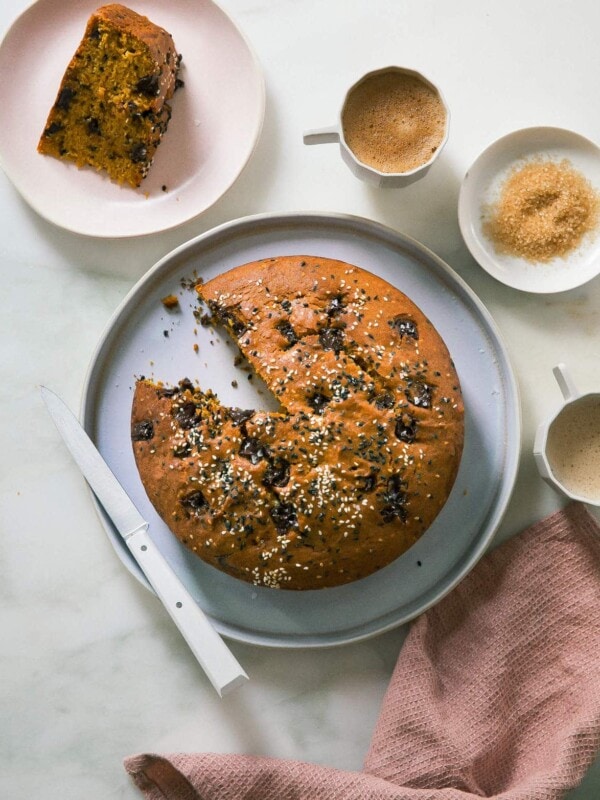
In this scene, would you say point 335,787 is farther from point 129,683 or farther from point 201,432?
point 201,432

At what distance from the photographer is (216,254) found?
2889 millimetres

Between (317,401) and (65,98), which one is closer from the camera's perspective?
(317,401)

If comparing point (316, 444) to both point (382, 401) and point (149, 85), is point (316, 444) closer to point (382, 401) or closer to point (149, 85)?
point (382, 401)

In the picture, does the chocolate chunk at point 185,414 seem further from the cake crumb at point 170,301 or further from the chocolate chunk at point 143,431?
the cake crumb at point 170,301

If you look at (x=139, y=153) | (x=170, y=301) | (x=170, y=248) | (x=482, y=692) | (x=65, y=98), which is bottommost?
(x=482, y=692)

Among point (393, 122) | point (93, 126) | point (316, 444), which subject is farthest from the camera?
point (93, 126)

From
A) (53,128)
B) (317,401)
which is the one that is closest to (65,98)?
(53,128)

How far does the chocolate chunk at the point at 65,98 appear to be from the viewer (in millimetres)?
2861

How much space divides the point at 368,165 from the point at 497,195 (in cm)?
55

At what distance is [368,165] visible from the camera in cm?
267

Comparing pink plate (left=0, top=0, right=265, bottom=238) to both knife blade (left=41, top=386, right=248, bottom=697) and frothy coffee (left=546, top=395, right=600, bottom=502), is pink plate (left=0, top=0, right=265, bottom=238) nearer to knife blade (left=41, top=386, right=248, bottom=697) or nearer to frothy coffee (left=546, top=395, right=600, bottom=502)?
knife blade (left=41, top=386, right=248, bottom=697)

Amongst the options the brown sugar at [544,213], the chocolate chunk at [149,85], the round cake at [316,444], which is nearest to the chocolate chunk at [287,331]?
the round cake at [316,444]

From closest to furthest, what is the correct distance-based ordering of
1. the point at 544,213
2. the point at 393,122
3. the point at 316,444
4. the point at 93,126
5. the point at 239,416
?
the point at 316,444 → the point at 239,416 → the point at 393,122 → the point at 544,213 → the point at 93,126

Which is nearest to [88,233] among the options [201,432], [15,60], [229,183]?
[229,183]
